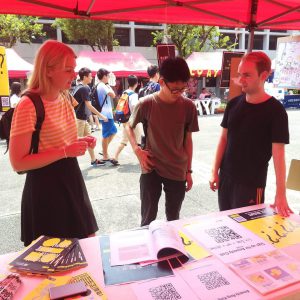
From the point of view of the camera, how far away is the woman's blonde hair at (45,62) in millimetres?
1641

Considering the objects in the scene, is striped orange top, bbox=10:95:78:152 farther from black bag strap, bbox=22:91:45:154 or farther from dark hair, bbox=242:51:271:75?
dark hair, bbox=242:51:271:75

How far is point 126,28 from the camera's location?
80.2 ft

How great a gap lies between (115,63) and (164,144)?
45.7ft

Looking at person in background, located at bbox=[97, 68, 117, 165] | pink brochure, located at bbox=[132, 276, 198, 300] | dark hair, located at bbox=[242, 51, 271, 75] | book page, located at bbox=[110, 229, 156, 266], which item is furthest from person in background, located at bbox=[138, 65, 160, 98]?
pink brochure, located at bbox=[132, 276, 198, 300]

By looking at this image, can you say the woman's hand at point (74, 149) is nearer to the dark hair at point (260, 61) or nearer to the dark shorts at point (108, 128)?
the dark hair at point (260, 61)

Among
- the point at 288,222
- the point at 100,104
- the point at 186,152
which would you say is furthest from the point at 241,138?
the point at 100,104

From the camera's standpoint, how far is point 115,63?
15461mm

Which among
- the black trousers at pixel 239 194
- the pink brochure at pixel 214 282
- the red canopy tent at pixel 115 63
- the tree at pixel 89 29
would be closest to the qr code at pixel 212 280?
the pink brochure at pixel 214 282

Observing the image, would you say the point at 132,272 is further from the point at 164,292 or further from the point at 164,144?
the point at 164,144

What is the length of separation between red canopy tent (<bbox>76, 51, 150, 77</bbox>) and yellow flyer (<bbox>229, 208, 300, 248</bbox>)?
45.3 feet

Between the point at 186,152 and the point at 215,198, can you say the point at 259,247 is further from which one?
the point at 215,198

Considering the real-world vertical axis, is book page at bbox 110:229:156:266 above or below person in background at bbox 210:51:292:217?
below

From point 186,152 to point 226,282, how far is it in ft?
4.68

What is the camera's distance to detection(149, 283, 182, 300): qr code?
1.07m
